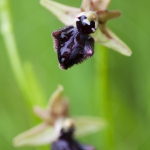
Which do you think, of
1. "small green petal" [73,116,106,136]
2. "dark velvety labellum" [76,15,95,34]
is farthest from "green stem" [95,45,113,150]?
"dark velvety labellum" [76,15,95,34]

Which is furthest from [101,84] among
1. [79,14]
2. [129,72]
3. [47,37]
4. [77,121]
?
[47,37]

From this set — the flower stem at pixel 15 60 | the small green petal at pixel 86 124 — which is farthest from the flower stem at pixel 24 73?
the small green petal at pixel 86 124

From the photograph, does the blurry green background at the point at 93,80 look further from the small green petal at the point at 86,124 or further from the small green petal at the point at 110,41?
the small green petal at the point at 110,41

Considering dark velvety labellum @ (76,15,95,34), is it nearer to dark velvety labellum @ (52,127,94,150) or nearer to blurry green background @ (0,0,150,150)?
dark velvety labellum @ (52,127,94,150)


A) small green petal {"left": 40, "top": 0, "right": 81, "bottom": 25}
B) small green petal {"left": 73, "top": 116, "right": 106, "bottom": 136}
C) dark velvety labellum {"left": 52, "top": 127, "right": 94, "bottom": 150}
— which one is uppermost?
small green petal {"left": 40, "top": 0, "right": 81, "bottom": 25}

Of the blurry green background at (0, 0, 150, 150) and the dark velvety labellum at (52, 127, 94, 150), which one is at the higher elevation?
the blurry green background at (0, 0, 150, 150)

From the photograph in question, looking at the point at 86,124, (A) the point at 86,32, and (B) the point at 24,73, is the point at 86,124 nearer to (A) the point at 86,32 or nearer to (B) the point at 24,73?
(B) the point at 24,73
